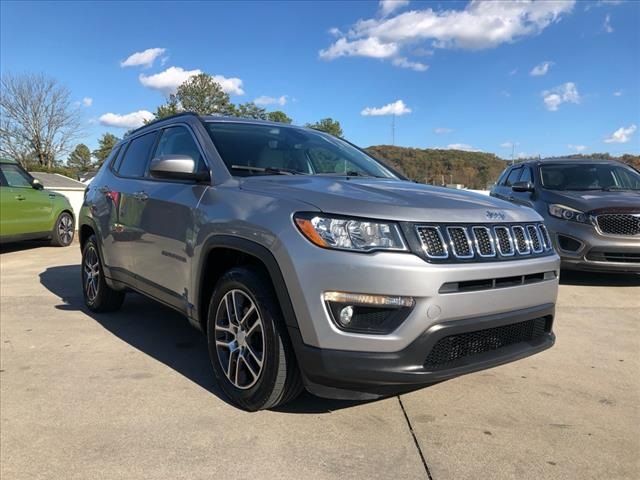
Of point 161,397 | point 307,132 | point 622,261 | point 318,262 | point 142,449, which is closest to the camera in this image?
point 318,262

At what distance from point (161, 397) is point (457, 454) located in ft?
5.83

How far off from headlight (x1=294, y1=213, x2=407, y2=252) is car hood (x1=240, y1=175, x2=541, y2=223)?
42mm

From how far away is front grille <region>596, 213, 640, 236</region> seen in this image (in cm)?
636

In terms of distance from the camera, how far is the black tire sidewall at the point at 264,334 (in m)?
2.77

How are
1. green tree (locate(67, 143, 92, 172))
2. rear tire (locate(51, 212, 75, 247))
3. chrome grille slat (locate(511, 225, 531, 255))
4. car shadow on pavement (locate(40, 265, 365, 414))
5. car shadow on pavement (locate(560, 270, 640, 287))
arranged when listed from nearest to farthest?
chrome grille slat (locate(511, 225, 531, 255)) → car shadow on pavement (locate(40, 265, 365, 414)) → car shadow on pavement (locate(560, 270, 640, 287)) → rear tire (locate(51, 212, 75, 247)) → green tree (locate(67, 143, 92, 172))

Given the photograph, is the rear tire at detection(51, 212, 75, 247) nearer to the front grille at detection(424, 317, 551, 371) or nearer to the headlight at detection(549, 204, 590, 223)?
the headlight at detection(549, 204, 590, 223)

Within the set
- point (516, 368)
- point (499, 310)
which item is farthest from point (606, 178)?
point (499, 310)

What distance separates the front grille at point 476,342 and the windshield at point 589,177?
5.03 meters

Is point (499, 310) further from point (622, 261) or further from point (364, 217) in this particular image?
point (622, 261)

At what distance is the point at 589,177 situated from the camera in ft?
25.1

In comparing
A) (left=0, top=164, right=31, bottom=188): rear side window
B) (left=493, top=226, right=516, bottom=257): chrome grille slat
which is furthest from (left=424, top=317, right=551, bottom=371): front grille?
(left=0, top=164, right=31, bottom=188): rear side window

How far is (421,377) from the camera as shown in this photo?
2531 millimetres

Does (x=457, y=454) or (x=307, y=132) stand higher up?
(x=307, y=132)

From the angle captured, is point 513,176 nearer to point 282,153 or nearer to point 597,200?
point 597,200
